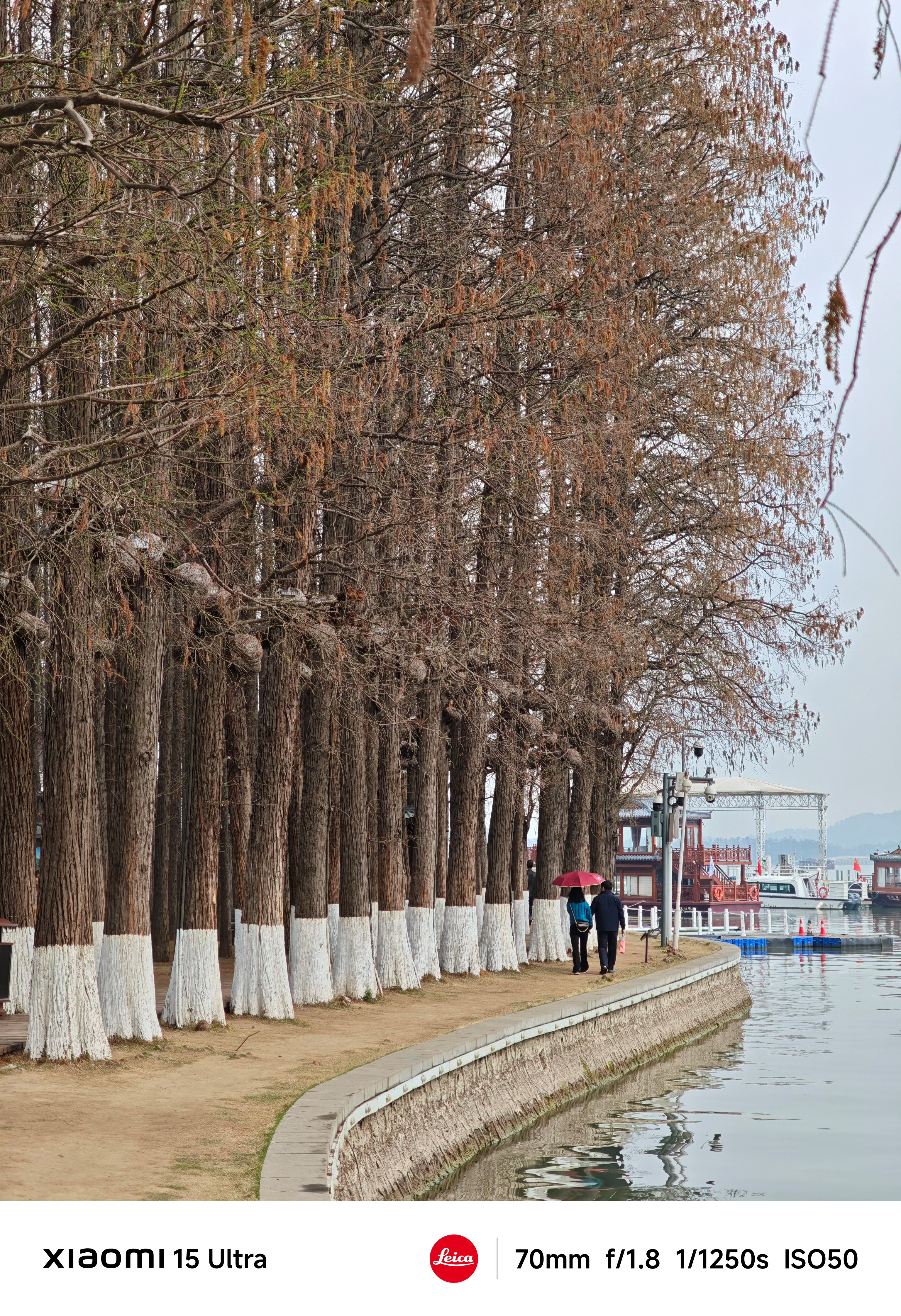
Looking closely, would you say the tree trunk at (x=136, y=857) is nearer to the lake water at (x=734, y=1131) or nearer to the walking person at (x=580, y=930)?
the lake water at (x=734, y=1131)

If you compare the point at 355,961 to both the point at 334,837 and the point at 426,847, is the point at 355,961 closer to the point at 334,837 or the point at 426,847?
the point at 426,847

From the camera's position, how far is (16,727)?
16.5 m

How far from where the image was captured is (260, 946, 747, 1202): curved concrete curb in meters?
9.20

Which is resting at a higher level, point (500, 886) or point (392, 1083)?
point (500, 886)

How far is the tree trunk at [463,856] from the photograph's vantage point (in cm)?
2602

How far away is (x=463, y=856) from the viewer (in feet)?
86.8

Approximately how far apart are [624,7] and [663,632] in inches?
449

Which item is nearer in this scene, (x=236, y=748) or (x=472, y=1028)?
(x=472, y=1028)

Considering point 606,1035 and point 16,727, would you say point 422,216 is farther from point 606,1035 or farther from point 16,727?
point 606,1035

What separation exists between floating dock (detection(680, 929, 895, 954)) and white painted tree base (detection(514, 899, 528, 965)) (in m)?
24.3

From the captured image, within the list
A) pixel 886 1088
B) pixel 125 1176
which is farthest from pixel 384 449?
pixel 886 1088

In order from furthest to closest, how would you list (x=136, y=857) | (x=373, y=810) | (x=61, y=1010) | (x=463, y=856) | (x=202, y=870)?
(x=373, y=810)
(x=463, y=856)
(x=202, y=870)
(x=136, y=857)
(x=61, y=1010)

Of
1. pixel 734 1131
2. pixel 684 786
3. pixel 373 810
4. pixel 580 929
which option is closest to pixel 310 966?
pixel 734 1131
